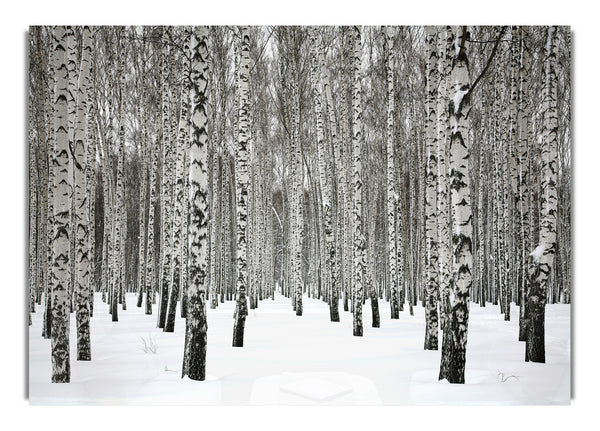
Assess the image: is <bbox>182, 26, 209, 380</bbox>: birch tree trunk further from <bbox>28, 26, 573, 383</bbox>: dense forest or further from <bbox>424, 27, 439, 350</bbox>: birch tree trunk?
<bbox>424, 27, 439, 350</bbox>: birch tree trunk

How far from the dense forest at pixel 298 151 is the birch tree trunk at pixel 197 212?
0.01m

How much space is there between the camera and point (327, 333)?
24.2 ft

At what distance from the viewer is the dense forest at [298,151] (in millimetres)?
4328

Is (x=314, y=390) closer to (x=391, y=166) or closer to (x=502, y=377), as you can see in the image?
(x=502, y=377)

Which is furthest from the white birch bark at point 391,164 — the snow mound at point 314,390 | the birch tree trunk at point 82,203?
the birch tree trunk at point 82,203

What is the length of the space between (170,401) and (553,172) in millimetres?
4294

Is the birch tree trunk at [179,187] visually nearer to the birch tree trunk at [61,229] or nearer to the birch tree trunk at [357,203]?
the birch tree trunk at [357,203]

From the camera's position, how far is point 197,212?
434 cm

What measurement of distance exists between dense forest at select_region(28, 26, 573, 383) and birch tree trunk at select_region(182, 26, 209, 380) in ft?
0.04

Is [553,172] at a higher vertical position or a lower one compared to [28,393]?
higher

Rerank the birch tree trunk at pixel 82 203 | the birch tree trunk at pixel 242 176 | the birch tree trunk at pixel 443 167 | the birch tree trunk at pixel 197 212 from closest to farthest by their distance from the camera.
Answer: the birch tree trunk at pixel 197 212 < the birch tree trunk at pixel 82 203 < the birch tree trunk at pixel 443 167 < the birch tree trunk at pixel 242 176

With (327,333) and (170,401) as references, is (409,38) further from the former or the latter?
(170,401)

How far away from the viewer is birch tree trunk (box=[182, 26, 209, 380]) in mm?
4316
